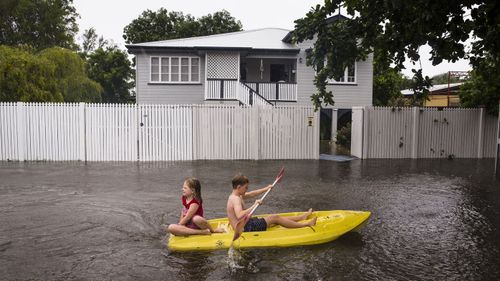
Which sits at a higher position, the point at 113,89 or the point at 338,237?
the point at 113,89

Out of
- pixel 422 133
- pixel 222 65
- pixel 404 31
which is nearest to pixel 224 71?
pixel 222 65

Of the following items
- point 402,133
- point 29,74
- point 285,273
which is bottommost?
point 285,273

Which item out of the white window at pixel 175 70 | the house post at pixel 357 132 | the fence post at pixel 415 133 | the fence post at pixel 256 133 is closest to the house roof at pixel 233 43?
the white window at pixel 175 70

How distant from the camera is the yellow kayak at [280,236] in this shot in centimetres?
659

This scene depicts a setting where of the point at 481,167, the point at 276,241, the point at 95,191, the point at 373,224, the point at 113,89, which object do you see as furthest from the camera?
the point at 113,89

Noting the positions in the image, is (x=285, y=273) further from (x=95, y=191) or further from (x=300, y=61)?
(x=300, y=61)

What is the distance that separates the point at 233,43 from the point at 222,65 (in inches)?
68.3

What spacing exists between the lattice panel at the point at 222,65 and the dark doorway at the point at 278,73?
11.7 feet

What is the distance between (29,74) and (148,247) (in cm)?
1640

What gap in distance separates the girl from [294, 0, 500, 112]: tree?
444cm

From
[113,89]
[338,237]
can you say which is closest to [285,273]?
[338,237]

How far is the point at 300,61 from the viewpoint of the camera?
24344 millimetres

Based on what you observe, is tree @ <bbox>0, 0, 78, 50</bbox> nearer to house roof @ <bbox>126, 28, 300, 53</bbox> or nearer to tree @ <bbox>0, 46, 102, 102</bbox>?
tree @ <bbox>0, 46, 102, 102</bbox>

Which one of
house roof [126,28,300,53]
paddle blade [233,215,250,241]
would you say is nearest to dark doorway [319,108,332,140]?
house roof [126,28,300,53]
